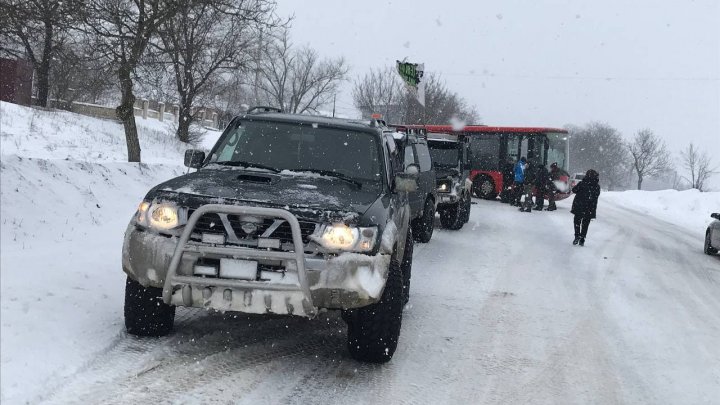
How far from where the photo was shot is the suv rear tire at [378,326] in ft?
14.5

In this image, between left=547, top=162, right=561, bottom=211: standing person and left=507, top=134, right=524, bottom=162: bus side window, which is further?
left=507, top=134, right=524, bottom=162: bus side window

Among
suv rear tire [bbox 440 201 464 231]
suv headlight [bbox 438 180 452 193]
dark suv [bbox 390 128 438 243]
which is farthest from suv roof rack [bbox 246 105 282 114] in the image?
suv rear tire [bbox 440 201 464 231]

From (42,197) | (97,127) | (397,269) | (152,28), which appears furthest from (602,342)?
(97,127)

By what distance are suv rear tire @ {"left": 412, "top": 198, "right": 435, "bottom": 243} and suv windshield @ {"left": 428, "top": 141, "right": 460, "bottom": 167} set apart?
Result: 3.15m

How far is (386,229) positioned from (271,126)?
1869mm

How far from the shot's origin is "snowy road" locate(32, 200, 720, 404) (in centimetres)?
397

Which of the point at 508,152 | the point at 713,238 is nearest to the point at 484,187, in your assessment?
the point at 508,152

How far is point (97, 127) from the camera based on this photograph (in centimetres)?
2634

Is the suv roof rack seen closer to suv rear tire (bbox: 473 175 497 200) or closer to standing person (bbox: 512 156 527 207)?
standing person (bbox: 512 156 527 207)

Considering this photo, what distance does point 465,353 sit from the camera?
201 inches

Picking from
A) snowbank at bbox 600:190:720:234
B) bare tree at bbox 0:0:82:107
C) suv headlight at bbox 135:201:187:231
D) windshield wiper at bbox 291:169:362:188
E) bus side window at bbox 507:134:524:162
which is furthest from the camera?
snowbank at bbox 600:190:720:234

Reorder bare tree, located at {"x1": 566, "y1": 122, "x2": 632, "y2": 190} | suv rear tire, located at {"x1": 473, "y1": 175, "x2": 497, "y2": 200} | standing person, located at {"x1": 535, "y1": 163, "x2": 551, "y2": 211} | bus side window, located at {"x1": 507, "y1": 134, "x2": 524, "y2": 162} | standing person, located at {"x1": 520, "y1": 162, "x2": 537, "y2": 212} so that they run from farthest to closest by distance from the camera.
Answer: bare tree, located at {"x1": 566, "y1": 122, "x2": 632, "y2": 190} → suv rear tire, located at {"x1": 473, "y1": 175, "x2": 497, "y2": 200} → bus side window, located at {"x1": 507, "y1": 134, "x2": 524, "y2": 162} → standing person, located at {"x1": 520, "y1": 162, "x2": 537, "y2": 212} → standing person, located at {"x1": 535, "y1": 163, "x2": 551, "y2": 211}

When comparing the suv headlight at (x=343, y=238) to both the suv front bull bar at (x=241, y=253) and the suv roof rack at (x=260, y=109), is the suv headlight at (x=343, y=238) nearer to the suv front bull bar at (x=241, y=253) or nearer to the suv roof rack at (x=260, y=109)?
the suv front bull bar at (x=241, y=253)

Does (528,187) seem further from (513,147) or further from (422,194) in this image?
(422,194)
